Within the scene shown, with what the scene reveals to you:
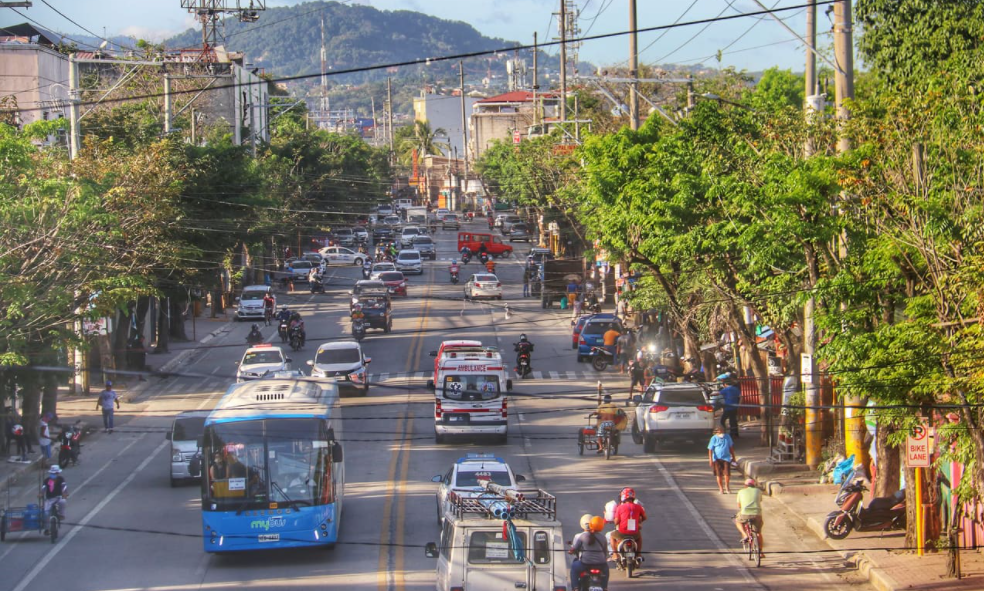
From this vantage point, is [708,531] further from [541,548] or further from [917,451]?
[541,548]

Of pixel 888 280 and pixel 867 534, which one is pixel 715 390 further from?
pixel 888 280

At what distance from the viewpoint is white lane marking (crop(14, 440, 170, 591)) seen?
742 inches

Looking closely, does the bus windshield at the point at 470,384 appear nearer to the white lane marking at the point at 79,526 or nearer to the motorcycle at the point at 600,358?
the white lane marking at the point at 79,526

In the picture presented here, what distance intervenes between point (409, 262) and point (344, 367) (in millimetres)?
37955

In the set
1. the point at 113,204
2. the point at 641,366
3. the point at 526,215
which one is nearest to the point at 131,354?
the point at 113,204

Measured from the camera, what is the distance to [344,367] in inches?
1432

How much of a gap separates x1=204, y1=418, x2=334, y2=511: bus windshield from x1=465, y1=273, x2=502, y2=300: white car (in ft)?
134

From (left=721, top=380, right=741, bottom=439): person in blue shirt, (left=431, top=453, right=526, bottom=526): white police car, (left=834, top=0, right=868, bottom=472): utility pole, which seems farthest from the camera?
(left=721, top=380, right=741, bottom=439): person in blue shirt

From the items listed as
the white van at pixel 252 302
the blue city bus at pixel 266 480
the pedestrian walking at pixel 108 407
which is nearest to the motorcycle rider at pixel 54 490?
the blue city bus at pixel 266 480

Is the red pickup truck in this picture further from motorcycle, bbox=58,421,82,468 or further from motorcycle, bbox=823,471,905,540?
motorcycle, bbox=823,471,905,540

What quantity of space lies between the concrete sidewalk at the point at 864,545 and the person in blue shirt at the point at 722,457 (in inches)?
41.1

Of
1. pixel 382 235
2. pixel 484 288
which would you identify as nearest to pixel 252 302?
pixel 484 288

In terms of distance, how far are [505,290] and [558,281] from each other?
9.29m

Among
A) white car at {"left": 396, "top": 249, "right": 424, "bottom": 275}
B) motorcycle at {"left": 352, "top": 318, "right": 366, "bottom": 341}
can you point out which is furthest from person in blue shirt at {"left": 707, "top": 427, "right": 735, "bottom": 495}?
white car at {"left": 396, "top": 249, "right": 424, "bottom": 275}
